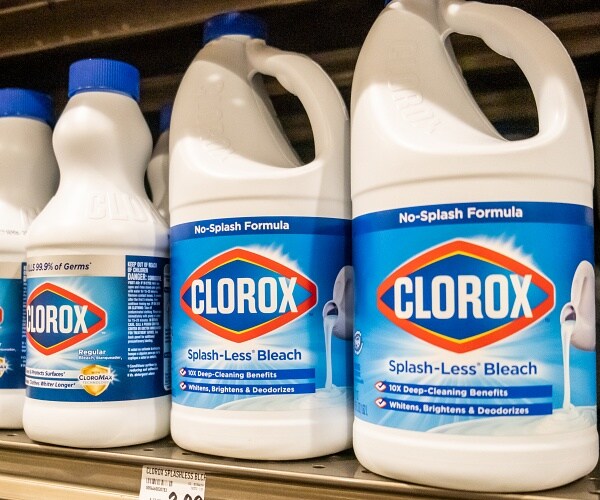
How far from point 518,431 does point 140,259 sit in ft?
1.38

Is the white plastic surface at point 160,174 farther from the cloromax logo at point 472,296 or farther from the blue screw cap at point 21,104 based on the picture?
the cloromax logo at point 472,296

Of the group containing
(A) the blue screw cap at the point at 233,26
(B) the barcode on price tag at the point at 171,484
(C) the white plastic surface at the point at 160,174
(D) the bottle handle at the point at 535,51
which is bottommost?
(B) the barcode on price tag at the point at 171,484

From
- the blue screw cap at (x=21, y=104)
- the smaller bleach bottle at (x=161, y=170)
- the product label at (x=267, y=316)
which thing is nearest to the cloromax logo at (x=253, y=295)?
the product label at (x=267, y=316)

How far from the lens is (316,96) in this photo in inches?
28.2

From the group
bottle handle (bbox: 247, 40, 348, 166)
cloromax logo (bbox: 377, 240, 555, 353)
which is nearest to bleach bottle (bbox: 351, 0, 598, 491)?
cloromax logo (bbox: 377, 240, 555, 353)

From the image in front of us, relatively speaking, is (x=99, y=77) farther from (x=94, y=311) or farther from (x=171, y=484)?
(x=171, y=484)

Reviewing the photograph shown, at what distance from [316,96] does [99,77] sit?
0.86 feet

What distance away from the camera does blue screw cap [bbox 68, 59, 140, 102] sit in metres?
0.78

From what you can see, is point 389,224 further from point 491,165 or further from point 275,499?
point 275,499

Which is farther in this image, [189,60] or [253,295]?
[189,60]

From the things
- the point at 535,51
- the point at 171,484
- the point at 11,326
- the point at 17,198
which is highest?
the point at 535,51

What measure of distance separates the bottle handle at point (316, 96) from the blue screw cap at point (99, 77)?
6.6 inches

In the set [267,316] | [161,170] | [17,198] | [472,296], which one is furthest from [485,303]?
[17,198]

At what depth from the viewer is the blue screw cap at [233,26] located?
2.57 ft
